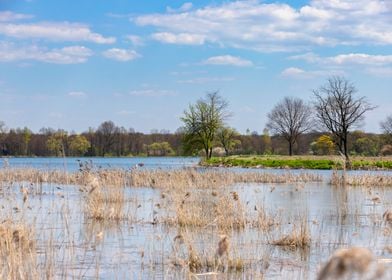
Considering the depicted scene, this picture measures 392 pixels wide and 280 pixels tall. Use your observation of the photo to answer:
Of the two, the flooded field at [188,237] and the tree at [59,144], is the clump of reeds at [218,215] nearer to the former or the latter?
the flooded field at [188,237]

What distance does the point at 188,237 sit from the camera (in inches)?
316

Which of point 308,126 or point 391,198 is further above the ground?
point 308,126

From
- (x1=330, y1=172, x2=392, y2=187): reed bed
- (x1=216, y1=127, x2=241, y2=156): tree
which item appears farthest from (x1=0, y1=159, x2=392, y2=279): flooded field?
(x1=216, y1=127, x2=241, y2=156): tree

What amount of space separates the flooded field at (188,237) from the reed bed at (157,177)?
0.28 m

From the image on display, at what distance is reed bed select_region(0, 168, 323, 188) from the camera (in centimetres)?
1819

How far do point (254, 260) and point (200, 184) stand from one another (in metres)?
10.1

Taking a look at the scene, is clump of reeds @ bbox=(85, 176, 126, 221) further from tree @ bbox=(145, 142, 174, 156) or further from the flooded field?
tree @ bbox=(145, 142, 174, 156)

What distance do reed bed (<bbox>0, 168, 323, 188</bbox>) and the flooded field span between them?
0.28 metres

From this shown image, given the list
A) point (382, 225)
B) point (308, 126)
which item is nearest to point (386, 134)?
point (308, 126)

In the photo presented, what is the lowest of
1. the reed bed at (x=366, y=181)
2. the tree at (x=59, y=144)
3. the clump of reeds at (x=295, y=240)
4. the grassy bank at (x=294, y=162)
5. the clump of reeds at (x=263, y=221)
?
the clump of reeds at (x=295, y=240)

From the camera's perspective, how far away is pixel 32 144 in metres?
88.7

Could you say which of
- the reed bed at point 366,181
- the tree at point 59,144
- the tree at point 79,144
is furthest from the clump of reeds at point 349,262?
the tree at point 79,144

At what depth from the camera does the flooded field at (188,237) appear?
647cm

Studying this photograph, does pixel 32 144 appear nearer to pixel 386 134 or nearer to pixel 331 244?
pixel 386 134
